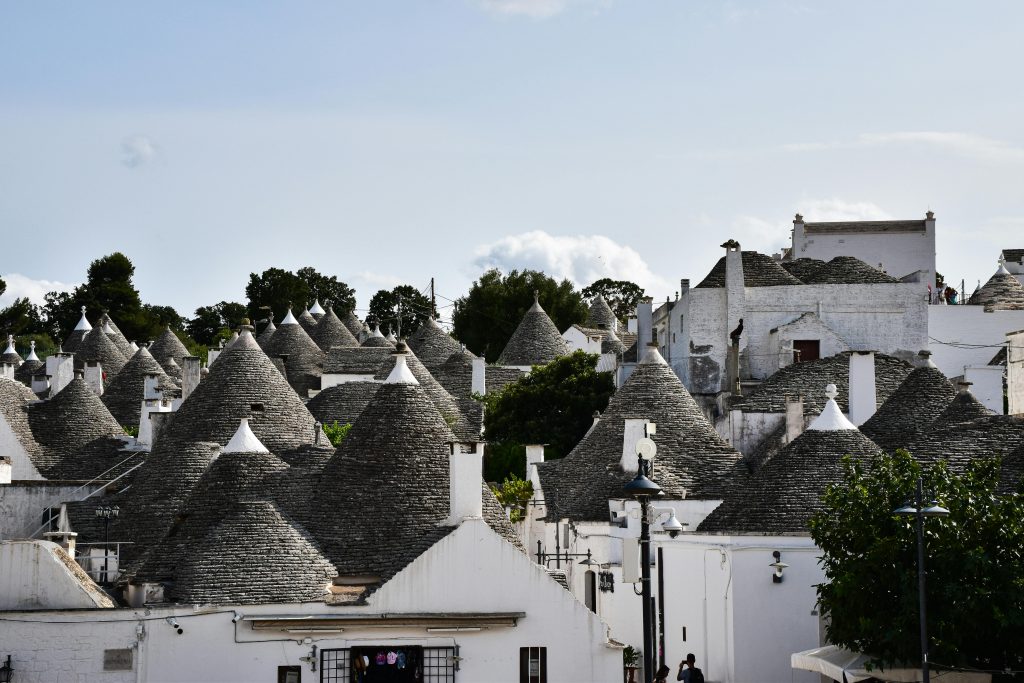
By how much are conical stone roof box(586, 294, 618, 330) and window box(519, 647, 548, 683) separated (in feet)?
209

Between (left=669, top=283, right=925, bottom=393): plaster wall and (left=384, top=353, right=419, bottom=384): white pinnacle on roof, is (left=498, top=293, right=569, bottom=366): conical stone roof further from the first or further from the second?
(left=384, top=353, right=419, bottom=384): white pinnacle on roof

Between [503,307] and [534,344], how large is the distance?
57.3ft

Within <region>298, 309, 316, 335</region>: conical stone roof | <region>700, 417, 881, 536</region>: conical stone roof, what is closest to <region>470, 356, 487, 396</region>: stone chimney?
<region>298, 309, 316, 335</region>: conical stone roof

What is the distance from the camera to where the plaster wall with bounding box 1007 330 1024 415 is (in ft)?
139

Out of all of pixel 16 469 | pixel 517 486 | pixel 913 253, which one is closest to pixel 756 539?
pixel 517 486

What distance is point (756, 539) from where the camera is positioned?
30.7 metres

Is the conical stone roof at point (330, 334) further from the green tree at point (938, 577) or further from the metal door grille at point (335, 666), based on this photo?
the green tree at point (938, 577)

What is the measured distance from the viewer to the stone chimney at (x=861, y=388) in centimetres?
4169

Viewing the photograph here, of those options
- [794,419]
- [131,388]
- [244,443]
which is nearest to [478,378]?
[131,388]

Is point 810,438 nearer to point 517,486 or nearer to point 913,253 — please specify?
point 517,486

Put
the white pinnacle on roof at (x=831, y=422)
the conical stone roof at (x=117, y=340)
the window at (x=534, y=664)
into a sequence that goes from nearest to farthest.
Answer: the window at (x=534, y=664)
the white pinnacle on roof at (x=831, y=422)
the conical stone roof at (x=117, y=340)

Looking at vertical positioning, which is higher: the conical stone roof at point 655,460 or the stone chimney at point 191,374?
the stone chimney at point 191,374

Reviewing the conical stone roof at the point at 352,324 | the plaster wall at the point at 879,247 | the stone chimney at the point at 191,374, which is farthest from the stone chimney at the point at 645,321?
the conical stone roof at the point at 352,324

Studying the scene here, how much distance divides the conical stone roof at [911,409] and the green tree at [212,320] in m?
81.6
